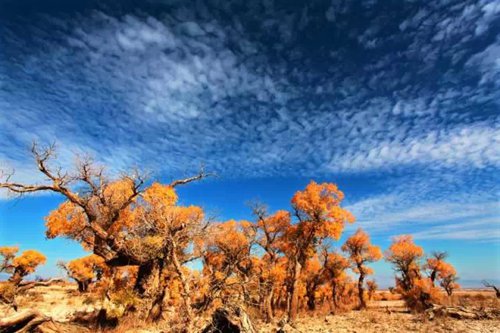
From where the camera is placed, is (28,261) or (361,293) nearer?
(361,293)

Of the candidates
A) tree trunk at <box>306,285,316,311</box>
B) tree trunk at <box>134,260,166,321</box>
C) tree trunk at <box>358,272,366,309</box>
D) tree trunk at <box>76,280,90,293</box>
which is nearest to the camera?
tree trunk at <box>134,260,166,321</box>

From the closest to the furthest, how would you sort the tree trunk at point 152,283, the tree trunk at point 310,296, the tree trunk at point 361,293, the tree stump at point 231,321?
the tree stump at point 231,321, the tree trunk at point 152,283, the tree trunk at point 361,293, the tree trunk at point 310,296

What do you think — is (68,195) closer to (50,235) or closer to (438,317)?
(50,235)

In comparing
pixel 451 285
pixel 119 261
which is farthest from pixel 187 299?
pixel 451 285

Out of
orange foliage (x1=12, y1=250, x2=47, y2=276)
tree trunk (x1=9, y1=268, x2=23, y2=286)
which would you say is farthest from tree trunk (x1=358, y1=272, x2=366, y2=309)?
orange foliage (x1=12, y1=250, x2=47, y2=276)

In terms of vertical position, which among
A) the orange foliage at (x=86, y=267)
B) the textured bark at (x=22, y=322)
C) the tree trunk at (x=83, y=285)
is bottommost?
the textured bark at (x=22, y=322)

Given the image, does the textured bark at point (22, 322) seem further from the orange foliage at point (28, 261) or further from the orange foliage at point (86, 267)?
the orange foliage at point (28, 261)

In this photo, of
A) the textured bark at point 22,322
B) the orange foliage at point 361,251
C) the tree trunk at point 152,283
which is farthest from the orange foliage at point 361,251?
the textured bark at point 22,322

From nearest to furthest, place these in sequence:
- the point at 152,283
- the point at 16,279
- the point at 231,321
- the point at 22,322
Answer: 1. the point at 22,322
2. the point at 231,321
3. the point at 152,283
4. the point at 16,279

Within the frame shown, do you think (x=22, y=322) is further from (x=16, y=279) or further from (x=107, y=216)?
(x=16, y=279)

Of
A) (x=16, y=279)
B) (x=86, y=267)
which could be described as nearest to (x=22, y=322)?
(x=16, y=279)

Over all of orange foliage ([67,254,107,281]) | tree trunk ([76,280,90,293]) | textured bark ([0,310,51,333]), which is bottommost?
textured bark ([0,310,51,333])

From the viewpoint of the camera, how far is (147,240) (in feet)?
57.7

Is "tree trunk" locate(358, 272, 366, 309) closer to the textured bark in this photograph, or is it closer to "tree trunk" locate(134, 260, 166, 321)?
"tree trunk" locate(134, 260, 166, 321)
